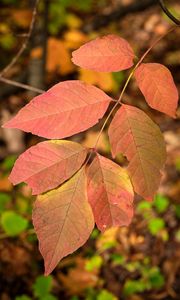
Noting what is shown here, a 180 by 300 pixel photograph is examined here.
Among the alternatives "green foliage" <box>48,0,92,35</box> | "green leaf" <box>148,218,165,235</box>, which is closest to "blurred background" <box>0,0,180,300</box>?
"green leaf" <box>148,218,165,235</box>

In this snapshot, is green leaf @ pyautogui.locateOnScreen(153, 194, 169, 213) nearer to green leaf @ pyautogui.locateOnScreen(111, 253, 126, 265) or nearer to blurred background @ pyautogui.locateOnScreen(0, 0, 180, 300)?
blurred background @ pyautogui.locateOnScreen(0, 0, 180, 300)

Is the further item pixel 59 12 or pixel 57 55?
pixel 59 12

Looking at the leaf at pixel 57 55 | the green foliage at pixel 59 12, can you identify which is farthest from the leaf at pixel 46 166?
the green foliage at pixel 59 12

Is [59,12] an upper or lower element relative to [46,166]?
lower

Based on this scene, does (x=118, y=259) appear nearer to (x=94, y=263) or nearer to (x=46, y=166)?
(x=94, y=263)

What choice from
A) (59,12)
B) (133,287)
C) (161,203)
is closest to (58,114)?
(133,287)

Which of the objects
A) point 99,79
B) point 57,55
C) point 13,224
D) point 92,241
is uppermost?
point 57,55
